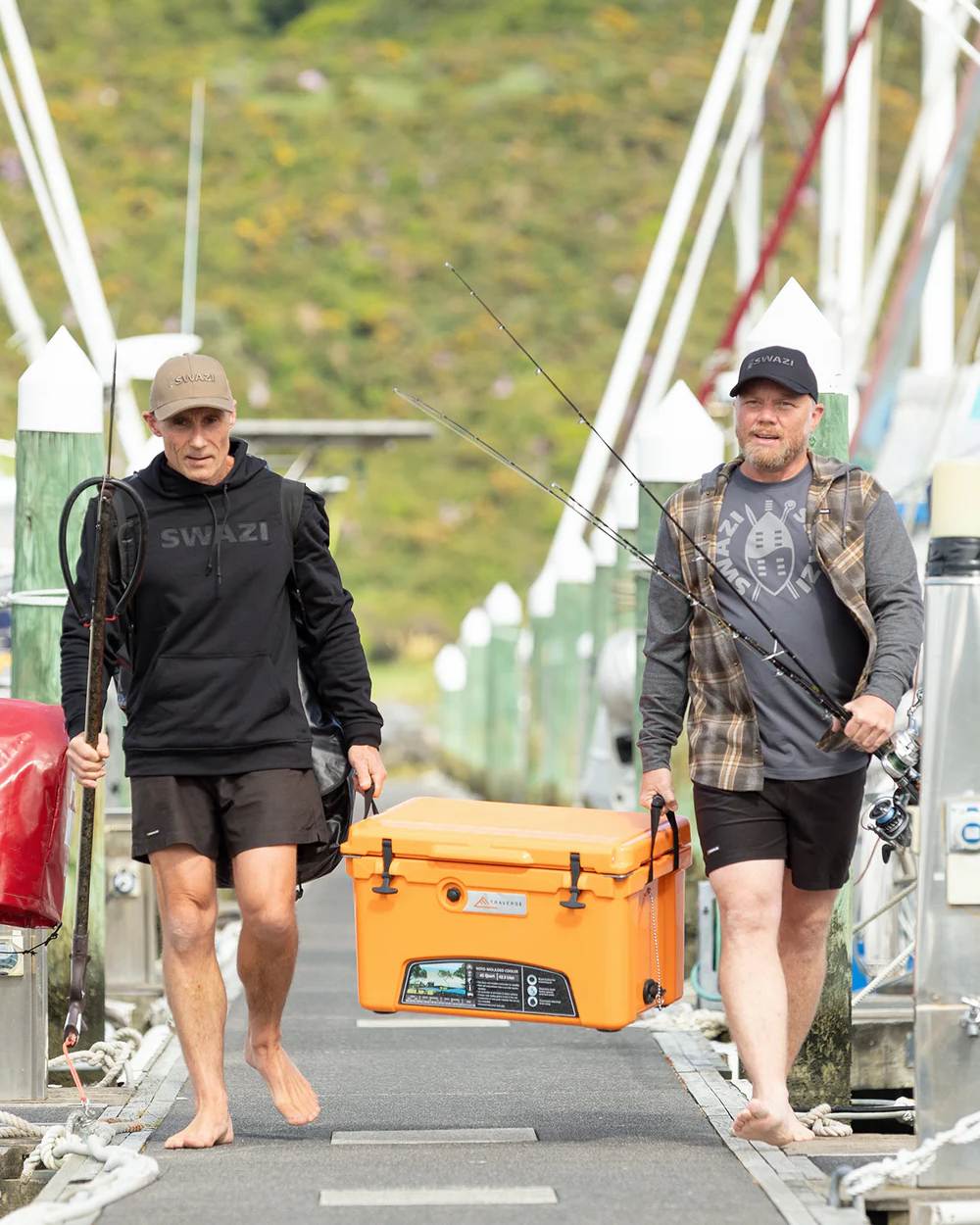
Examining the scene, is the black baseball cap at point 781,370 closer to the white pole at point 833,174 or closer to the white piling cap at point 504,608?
the white pole at point 833,174

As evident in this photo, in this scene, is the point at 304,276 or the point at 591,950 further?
the point at 304,276

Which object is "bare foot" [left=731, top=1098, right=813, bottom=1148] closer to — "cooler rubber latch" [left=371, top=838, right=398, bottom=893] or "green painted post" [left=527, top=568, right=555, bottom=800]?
"cooler rubber latch" [left=371, top=838, right=398, bottom=893]

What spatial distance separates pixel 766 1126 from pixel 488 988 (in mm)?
747

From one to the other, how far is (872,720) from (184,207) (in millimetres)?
69336

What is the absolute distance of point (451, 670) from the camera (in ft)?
127

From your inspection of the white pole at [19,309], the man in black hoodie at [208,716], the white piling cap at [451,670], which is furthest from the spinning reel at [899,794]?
the white piling cap at [451,670]

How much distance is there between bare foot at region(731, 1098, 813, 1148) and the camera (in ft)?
18.3

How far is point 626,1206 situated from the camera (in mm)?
5207

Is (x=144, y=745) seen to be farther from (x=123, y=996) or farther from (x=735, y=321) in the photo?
(x=735, y=321)

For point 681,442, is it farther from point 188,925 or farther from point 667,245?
point 667,245

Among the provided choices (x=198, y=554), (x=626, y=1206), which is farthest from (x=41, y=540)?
(x=626, y=1206)

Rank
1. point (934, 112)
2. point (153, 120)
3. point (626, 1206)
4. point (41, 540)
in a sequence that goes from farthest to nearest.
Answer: point (153, 120) < point (934, 112) < point (41, 540) < point (626, 1206)

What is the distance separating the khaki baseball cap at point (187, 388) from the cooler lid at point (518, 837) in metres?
1.09

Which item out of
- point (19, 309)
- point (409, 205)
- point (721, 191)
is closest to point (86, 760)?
point (19, 309)
